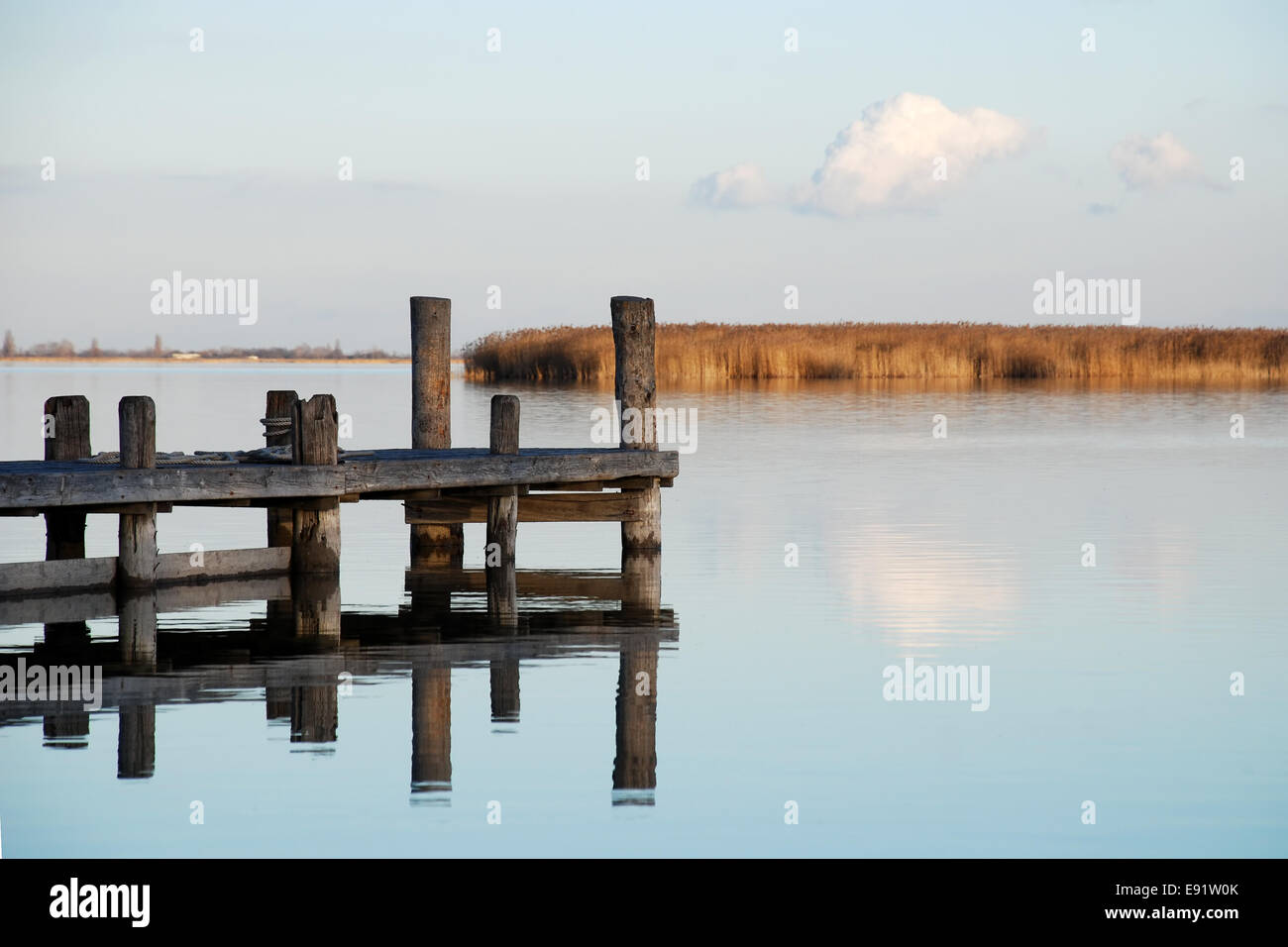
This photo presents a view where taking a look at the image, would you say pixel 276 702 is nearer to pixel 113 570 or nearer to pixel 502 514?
pixel 113 570

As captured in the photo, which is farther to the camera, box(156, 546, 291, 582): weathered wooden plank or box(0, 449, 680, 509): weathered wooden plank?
box(156, 546, 291, 582): weathered wooden plank

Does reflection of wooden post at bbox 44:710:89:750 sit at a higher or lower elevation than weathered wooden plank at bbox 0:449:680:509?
lower

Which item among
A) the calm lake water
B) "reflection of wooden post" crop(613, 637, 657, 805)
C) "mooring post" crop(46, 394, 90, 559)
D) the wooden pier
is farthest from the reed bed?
"reflection of wooden post" crop(613, 637, 657, 805)

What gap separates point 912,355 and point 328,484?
40.2 m

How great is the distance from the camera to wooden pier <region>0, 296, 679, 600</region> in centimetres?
1247

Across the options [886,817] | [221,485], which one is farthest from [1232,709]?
[221,485]

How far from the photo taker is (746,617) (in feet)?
41.3

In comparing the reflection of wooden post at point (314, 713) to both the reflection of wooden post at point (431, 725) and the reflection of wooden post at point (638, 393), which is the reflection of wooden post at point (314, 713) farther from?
the reflection of wooden post at point (638, 393)

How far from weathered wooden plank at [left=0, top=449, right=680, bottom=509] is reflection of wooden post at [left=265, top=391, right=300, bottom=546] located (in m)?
0.77

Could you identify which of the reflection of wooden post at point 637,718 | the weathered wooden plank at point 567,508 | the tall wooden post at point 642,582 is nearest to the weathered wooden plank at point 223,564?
the weathered wooden plank at point 567,508

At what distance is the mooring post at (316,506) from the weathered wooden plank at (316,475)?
18 cm

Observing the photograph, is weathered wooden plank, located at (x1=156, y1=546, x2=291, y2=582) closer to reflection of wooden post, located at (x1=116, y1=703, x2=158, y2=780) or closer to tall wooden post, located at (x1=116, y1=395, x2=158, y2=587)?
tall wooden post, located at (x1=116, y1=395, x2=158, y2=587)

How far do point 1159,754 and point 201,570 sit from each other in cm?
784

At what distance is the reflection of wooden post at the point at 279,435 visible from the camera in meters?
14.6
